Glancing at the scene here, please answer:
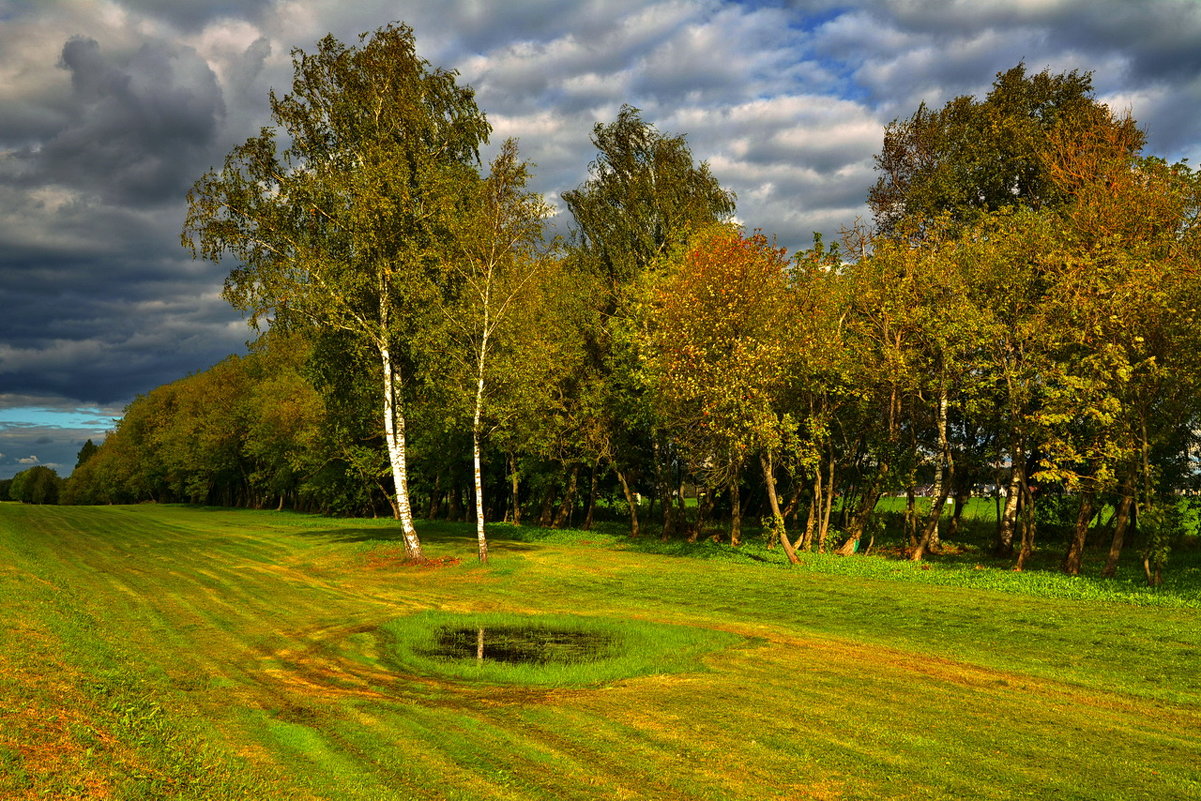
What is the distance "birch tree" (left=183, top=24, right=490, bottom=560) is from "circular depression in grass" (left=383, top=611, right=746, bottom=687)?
14.4m

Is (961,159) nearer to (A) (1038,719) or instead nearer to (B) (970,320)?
(B) (970,320)

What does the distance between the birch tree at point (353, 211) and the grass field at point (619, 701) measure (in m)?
13.0

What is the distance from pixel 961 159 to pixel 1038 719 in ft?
153

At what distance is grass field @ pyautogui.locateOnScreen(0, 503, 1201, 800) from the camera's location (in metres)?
9.75

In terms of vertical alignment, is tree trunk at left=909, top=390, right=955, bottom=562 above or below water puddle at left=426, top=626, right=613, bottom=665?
above

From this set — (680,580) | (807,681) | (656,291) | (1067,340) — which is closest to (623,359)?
(656,291)

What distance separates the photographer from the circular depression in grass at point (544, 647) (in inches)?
623

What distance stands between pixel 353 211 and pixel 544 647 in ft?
73.8

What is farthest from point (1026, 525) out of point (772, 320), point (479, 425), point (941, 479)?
point (479, 425)

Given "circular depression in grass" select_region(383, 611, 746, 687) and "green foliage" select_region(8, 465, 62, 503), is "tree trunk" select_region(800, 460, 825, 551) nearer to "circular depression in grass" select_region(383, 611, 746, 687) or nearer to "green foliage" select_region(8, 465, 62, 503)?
"circular depression in grass" select_region(383, 611, 746, 687)

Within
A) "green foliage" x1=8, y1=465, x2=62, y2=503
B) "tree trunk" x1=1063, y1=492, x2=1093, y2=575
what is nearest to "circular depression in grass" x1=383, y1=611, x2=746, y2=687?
"tree trunk" x1=1063, y1=492, x2=1093, y2=575

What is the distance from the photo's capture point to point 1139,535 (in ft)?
167

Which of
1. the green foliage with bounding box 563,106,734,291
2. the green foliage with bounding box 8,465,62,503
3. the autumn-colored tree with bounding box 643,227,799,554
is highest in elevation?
the green foliage with bounding box 563,106,734,291

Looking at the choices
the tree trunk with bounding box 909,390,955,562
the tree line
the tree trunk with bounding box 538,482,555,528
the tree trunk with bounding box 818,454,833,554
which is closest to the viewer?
the tree line
